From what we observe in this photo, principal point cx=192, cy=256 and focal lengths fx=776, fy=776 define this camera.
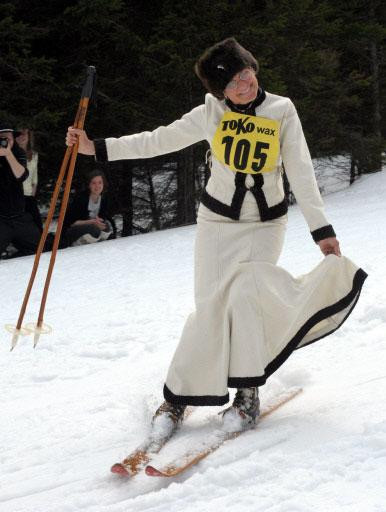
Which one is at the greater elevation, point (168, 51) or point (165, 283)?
point (168, 51)

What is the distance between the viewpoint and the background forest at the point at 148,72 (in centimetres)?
925

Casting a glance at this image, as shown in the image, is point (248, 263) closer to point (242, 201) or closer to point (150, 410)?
point (242, 201)

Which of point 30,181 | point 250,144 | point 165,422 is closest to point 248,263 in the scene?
point 250,144

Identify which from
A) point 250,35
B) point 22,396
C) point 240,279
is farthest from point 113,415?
point 250,35

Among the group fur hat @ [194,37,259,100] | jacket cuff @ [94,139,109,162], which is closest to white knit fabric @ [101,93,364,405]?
fur hat @ [194,37,259,100]

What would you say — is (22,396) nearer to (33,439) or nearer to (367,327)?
(33,439)

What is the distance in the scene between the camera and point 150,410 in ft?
12.0

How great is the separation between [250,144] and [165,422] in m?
1.22

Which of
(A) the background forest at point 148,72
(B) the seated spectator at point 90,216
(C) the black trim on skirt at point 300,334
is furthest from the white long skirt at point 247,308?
(B) the seated spectator at point 90,216

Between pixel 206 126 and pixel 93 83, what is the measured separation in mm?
579

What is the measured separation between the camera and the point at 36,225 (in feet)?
25.5

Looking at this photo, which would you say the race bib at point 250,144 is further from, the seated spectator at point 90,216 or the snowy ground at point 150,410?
the seated spectator at point 90,216

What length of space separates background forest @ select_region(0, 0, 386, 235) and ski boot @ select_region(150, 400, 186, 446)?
476cm

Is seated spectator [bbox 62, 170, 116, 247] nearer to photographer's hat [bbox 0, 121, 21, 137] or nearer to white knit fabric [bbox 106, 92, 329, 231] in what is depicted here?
photographer's hat [bbox 0, 121, 21, 137]
